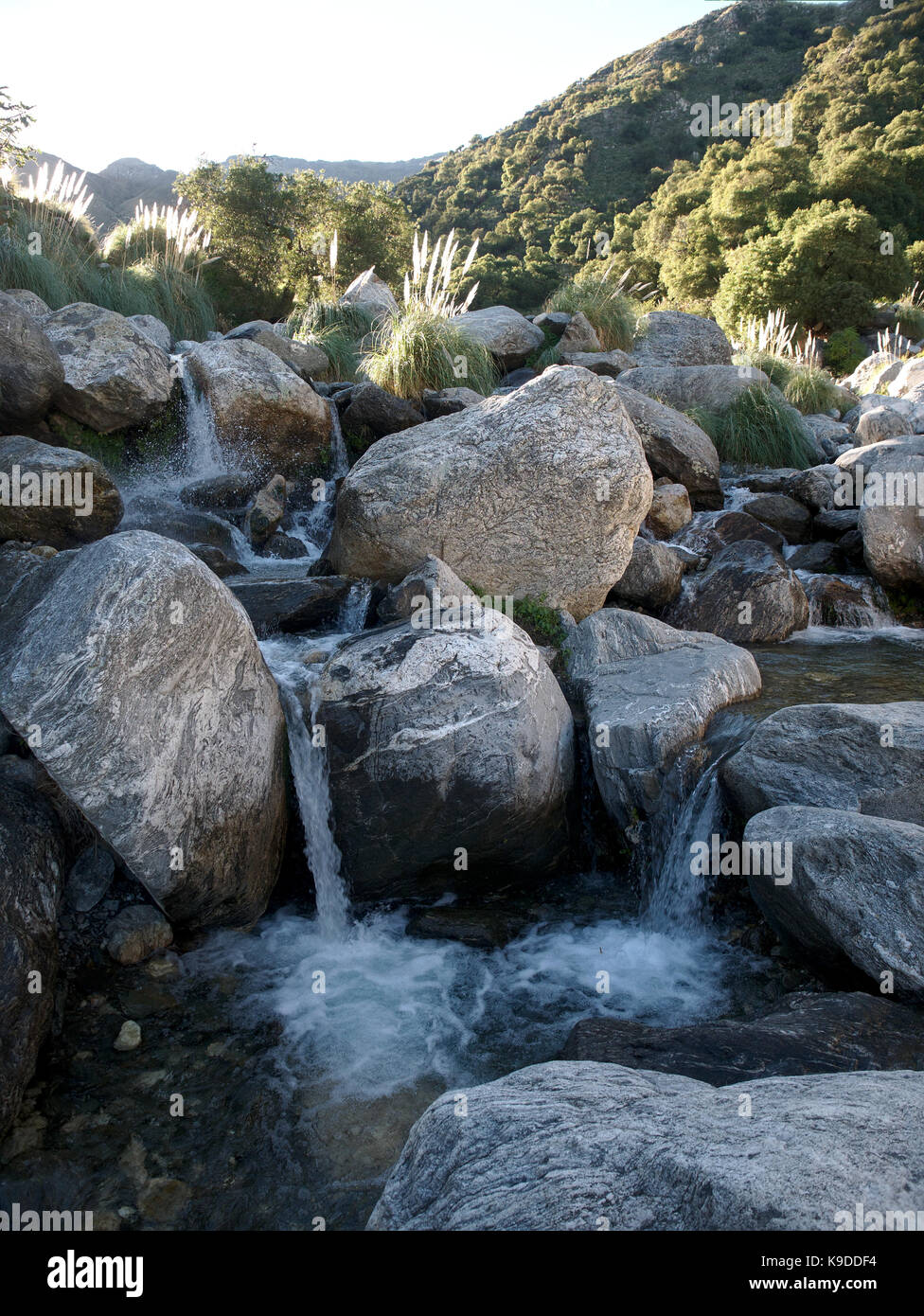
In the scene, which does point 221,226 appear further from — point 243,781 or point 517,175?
point 517,175

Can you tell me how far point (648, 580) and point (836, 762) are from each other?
3.39 m

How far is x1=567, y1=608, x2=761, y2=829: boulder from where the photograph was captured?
191 inches

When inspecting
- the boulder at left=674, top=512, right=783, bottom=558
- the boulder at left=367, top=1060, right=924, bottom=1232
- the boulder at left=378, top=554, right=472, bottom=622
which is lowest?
the boulder at left=367, top=1060, right=924, bottom=1232

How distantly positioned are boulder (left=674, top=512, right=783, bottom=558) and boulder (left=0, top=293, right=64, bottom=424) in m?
6.29

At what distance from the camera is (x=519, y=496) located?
6.25 meters

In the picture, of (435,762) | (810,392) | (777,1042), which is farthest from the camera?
(810,392)

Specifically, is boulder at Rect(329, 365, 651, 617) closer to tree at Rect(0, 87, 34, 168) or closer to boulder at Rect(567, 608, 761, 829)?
boulder at Rect(567, 608, 761, 829)

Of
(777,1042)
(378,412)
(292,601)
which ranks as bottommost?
(777,1042)

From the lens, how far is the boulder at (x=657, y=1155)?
5.90ft

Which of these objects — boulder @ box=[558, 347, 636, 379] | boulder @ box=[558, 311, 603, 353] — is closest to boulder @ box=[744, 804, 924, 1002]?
boulder @ box=[558, 347, 636, 379]

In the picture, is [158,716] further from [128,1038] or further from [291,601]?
[291,601]

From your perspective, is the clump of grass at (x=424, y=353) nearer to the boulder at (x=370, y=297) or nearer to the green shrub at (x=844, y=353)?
the boulder at (x=370, y=297)

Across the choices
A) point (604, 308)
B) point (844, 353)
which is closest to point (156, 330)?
point (604, 308)

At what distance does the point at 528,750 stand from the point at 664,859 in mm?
1032
